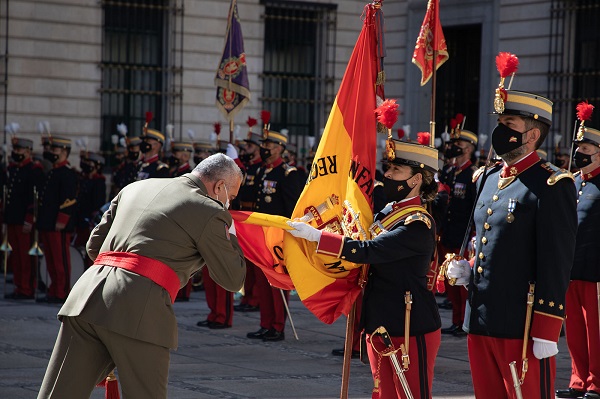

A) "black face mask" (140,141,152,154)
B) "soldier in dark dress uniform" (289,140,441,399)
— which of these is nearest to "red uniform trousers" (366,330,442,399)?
"soldier in dark dress uniform" (289,140,441,399)

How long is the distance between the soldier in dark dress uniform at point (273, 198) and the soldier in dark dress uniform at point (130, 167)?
2355 mm

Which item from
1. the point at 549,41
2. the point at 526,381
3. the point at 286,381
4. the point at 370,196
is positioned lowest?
the point at 286,381

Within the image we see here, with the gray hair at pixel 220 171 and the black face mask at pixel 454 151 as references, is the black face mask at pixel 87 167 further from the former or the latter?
the gray hair at pixel 220 171

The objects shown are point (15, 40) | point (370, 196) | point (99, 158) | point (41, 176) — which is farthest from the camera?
point (15, 40)

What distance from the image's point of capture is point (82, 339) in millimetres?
5629

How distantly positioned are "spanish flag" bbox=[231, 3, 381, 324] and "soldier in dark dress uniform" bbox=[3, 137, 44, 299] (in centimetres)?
888

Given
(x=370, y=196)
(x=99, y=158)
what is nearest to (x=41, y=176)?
(x=99, y=158)

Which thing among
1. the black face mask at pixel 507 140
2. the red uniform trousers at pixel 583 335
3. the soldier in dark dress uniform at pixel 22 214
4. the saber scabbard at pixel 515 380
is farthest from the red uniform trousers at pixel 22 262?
the saber scabbard at pixel 515 380

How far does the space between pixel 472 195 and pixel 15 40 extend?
11.6 metres

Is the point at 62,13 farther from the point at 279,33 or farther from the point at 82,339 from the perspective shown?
the point at 82,339

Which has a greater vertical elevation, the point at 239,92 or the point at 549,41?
the point at 549,41

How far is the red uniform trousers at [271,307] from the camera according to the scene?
11.7m

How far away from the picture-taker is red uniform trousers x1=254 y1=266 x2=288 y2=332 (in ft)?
38.4

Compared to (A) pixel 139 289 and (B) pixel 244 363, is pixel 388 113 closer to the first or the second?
(A) pixel 139 289
